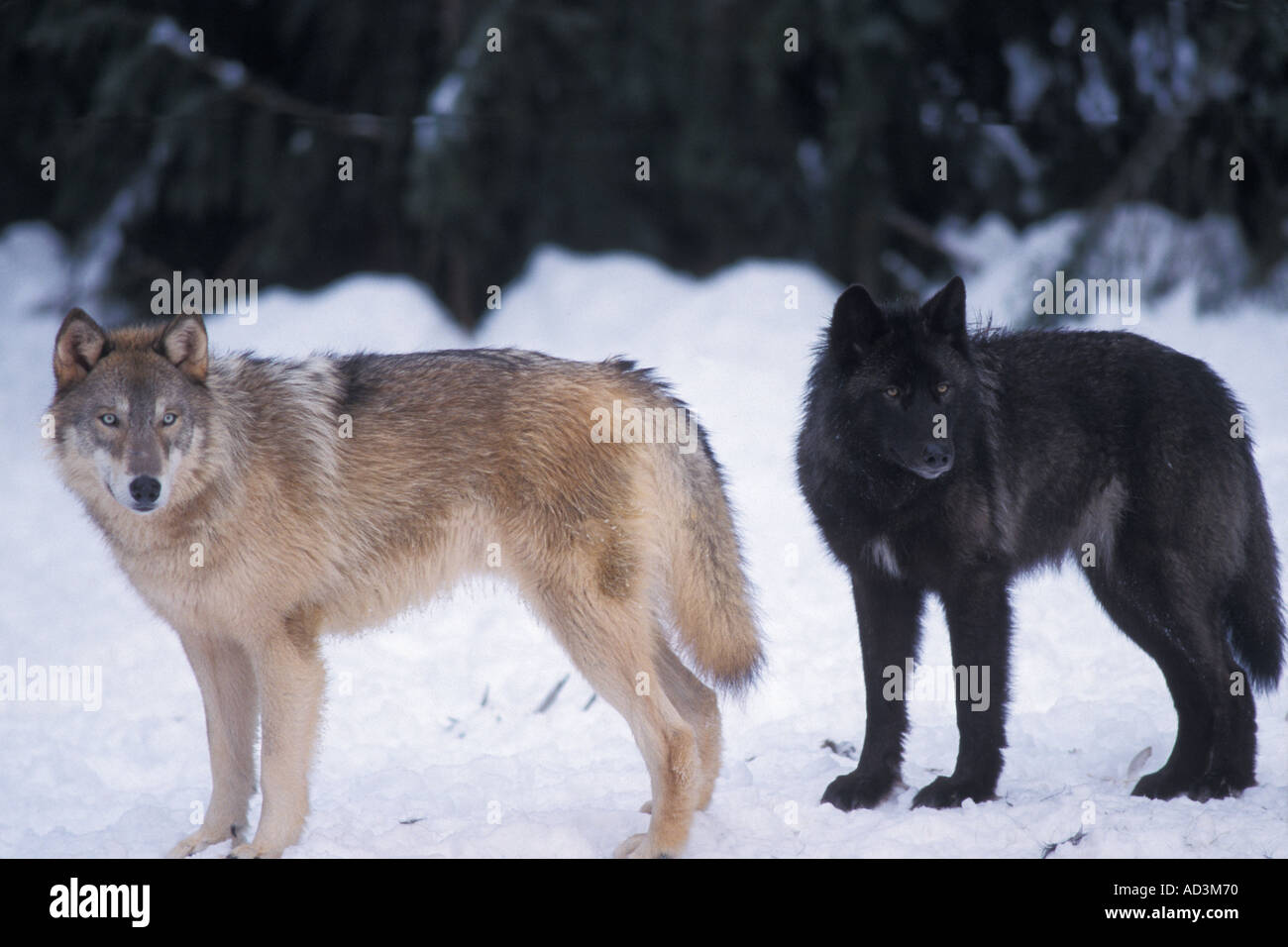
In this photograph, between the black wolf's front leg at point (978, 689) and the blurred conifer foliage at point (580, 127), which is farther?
the blurred conifer foliage at point (580, 127)

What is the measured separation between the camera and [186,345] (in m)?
4.45

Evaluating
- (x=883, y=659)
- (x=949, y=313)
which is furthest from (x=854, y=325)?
(x=883, y=659)

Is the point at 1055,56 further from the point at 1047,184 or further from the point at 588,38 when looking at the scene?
the point at 588,38

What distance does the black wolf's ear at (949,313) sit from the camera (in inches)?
190

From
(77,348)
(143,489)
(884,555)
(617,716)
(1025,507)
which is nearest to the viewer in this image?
(143,489)

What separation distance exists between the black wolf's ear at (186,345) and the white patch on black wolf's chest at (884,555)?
2.68 m

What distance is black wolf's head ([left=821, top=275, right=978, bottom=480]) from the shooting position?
470 cm

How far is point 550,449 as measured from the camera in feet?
14.8

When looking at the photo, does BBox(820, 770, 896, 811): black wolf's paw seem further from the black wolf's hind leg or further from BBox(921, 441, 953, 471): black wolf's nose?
BBox(921, 441, 953, 471): black wolf's nose

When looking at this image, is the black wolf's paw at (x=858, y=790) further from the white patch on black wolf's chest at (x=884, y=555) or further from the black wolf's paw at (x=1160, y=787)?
the black wolf's paw at (x=1160, y=787)

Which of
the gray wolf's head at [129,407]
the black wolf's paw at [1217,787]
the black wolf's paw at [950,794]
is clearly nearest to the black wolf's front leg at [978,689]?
the black wolf's paw at [950,794]

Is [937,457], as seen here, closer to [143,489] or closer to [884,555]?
[884,555]

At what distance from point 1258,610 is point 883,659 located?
5.36 feet
